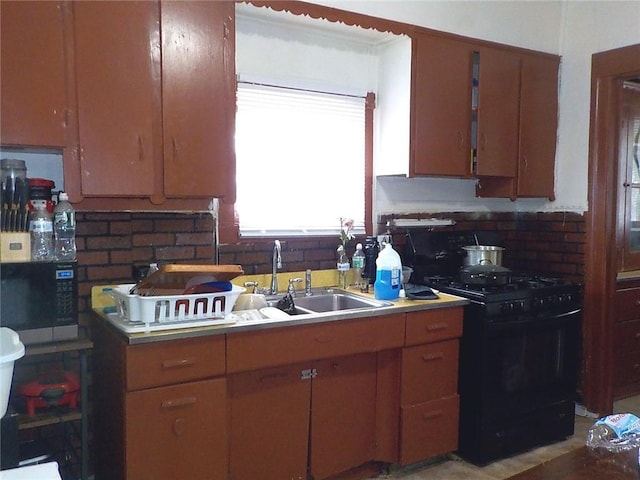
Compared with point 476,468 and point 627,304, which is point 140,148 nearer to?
point 476,468

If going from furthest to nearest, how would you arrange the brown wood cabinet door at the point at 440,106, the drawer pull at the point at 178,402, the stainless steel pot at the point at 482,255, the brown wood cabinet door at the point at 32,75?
the stainless steel pot at the point at 482,255, the brown wood cabinet door at the point at 440,106, the drawer pull at the point at 178,402, the brown wood cabinet door at the point at 32,75

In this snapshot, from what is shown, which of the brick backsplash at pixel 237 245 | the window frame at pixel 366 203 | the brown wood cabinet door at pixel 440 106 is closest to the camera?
the brick backsplash at pixel 237 245

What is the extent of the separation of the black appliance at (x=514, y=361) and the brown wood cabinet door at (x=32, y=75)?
2037 mm

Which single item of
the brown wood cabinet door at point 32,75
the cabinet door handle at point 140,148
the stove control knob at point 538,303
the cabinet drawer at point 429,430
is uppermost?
the brown wood cabinet door at point 32,75

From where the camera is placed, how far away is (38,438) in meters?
2.33

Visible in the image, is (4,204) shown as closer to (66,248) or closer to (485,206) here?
(66,248)

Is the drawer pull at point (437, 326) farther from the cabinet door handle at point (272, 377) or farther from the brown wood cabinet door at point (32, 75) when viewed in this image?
the brown wood cabinet door at point (32, 75)

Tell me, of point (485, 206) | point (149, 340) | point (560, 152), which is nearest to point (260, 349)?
point (149, 340)

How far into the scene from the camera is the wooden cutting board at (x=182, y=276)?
2.06 metres

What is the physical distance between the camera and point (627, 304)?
360 cm

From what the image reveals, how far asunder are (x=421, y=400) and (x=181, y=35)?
202cm

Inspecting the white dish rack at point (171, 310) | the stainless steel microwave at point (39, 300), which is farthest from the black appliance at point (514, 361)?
the stainless steel microwave at point (39, 300)

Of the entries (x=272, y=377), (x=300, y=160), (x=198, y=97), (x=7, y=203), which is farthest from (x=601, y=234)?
(x=7, y=203)

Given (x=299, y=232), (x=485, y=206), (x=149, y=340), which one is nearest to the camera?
(x=149, y=340)
